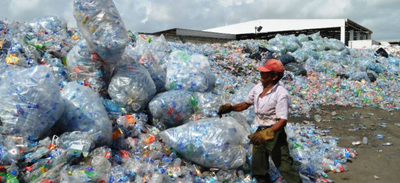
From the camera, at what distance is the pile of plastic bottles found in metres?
2.34

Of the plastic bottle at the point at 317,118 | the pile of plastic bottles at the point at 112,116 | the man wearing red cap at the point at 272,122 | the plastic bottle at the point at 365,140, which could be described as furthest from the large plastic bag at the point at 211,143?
the plastic bottle at the point at 317,118

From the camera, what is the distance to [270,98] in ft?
7.89

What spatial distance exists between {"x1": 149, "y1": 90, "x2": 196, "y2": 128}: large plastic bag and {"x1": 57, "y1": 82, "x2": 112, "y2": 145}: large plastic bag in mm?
678

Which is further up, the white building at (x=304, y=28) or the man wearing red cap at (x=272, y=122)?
the white building at (x=304, y=28)

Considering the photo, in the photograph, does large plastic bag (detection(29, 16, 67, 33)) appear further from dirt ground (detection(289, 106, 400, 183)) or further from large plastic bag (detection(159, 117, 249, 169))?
dirt ground (detection(289, 106, 400, 183))

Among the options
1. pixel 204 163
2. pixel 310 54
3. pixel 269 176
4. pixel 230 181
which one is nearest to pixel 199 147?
pixel 204 163

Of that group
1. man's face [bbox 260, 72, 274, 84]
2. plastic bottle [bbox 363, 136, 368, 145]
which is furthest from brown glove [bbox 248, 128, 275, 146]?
plastic bottle [bbox 363, 136, 368, 145]

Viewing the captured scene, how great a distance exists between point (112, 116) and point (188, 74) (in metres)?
1.18

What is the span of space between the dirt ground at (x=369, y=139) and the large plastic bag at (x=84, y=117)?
2367 millimetres

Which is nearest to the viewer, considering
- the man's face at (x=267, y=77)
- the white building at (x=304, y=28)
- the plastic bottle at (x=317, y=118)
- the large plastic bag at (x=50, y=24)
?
the man's face at (x=267, y=77)

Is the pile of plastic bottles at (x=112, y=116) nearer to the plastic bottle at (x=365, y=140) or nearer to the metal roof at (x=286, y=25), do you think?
the plastic bottle at (x=365, y=140)

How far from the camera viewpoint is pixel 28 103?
233 centimetres

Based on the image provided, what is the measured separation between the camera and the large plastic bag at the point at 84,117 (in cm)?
260

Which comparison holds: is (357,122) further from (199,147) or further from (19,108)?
(19,108)
